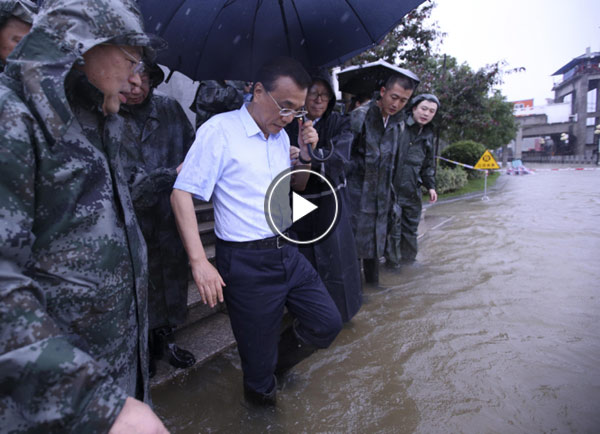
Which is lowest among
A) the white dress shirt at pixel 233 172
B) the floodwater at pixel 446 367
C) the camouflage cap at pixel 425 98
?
the floodwater at pixel 446 367

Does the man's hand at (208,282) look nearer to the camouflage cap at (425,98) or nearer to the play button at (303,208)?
the play button at (303,208)

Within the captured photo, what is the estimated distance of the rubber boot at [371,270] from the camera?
14.4 ft

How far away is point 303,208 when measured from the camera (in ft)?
8.56

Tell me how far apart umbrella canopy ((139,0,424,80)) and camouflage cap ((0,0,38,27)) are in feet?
2.43

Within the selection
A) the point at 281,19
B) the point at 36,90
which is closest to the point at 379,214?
the point at 281,19

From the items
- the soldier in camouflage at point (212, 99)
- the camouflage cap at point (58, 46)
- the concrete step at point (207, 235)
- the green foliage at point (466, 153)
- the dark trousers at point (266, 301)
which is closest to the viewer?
the camouflage cap at point (58, 46)

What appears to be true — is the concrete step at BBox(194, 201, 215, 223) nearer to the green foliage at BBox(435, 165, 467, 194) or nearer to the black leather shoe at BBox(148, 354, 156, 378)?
the black leather shoe at BBox(148, 354, 156, 378)

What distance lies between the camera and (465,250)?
229 inches

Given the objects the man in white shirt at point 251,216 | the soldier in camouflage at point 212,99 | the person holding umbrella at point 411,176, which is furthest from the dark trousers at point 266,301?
the person holding umbrella at point 411,176

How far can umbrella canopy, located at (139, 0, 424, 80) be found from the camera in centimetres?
228

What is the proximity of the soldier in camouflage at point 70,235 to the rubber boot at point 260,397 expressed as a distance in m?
0.97

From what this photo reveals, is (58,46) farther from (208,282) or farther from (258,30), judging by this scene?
(258,30)

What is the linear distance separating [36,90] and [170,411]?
2115mm

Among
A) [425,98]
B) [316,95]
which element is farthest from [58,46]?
[425,98]
